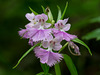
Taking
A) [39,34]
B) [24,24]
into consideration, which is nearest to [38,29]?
[39,34]

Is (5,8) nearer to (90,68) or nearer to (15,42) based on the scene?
(15,42)

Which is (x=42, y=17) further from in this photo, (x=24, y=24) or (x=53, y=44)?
(x=24, y=24)

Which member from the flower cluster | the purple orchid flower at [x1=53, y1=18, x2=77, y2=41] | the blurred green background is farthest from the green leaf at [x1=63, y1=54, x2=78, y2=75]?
the blurred green background

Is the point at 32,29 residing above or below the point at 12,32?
above

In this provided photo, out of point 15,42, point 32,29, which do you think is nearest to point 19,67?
point 15,42

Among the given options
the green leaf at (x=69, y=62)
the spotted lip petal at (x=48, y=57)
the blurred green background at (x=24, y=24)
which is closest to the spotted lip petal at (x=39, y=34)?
the spotted lip petal at (x=48, y=57)

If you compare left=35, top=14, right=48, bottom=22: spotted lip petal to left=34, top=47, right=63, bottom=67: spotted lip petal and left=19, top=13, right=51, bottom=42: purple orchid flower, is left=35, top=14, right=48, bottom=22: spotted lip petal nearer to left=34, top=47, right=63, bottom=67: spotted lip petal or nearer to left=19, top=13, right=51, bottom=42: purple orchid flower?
left=19, top=13, right=51, bottom=42: purple orchid flower
